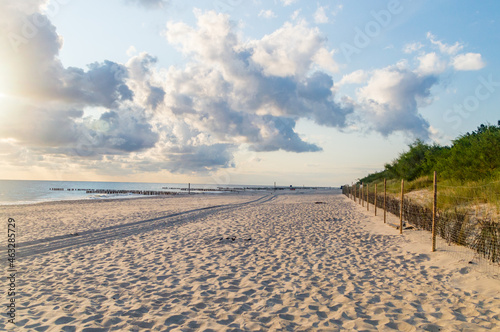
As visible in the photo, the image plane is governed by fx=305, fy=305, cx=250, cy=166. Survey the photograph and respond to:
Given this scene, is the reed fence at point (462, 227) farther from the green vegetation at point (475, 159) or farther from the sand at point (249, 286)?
the green vegetation at point (475, 159)

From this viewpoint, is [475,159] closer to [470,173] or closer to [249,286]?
[470,173]

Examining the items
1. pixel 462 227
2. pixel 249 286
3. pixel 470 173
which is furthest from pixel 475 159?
pixel 249 286

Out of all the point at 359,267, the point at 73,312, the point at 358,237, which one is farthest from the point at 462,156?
the point at 73,312

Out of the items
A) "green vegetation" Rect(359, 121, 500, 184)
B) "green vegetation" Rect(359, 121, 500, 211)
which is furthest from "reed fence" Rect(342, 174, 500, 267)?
"green vegetation" Rect(359, 121, 500, 184)

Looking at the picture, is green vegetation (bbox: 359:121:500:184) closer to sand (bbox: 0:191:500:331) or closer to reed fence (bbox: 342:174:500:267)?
reed fence (bbox: 342:174:500:267)

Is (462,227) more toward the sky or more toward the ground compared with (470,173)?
more toward the ground

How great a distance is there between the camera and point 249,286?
16.9 feet

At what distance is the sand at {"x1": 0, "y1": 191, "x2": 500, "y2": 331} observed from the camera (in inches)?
154

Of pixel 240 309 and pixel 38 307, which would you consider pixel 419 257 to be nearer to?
pixel 240 309

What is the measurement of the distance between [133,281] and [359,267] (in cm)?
444

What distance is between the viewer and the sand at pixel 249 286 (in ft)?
12.9

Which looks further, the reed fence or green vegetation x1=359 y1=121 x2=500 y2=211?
green vegetation x1=359 y1=121 x2=500 y2=211

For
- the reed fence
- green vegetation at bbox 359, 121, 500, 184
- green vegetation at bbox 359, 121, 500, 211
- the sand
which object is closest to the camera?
the sand

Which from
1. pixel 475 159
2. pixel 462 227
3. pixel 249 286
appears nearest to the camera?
pixel 249 286
